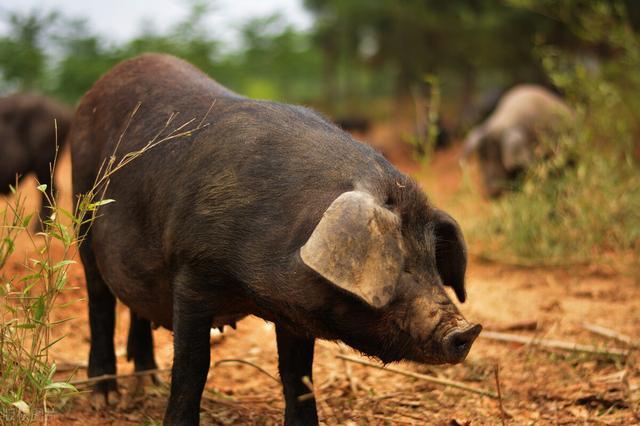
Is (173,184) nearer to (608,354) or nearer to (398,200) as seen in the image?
(398,200)

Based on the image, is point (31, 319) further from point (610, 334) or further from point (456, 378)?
point (610, 334)

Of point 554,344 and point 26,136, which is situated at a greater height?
point 554,344

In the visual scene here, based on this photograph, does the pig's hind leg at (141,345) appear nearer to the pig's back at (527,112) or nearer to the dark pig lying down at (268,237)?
the dark pig lying down at (268,237)

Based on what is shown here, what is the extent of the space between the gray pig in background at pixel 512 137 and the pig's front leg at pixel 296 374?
21.3 ft

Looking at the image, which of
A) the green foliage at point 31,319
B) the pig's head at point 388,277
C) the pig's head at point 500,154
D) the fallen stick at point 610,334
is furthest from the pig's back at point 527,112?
the green foliage at point 31,319

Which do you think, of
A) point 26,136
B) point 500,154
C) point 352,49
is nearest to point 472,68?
point 352,49

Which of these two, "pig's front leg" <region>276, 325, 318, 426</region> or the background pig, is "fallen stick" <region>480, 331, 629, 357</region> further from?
the background pig

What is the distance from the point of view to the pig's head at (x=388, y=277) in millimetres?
2992

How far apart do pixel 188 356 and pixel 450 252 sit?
1131 millimetres

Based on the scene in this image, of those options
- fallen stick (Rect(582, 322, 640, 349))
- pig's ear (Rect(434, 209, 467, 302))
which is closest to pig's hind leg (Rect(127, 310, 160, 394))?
pig's ear (Rect(434, 209, 467, 302))

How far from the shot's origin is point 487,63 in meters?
16.6

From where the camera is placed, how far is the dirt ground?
4223 mm

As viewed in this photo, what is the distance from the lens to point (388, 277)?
9.98 ft

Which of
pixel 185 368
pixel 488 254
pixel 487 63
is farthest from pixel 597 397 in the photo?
pixel 487 63
